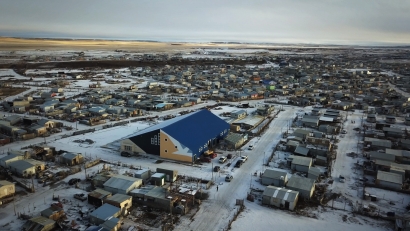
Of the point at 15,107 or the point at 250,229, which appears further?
the point at 15,107

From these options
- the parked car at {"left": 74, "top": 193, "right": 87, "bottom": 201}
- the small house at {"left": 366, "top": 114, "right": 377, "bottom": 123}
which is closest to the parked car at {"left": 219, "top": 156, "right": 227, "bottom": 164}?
the parked car at {"left": 74, "top": 193, "right": 87, "bottom": 201}

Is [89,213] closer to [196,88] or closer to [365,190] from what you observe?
[365,190]

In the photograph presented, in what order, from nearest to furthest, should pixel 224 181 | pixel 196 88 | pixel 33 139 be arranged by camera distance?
pixel 224 181 → pixel 33 139 → pixel 196 88

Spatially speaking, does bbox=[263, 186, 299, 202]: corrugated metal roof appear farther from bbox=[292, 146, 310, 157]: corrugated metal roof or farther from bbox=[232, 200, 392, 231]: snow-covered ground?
bbox=[292, 146, 310, 157]: corrugated metal roof

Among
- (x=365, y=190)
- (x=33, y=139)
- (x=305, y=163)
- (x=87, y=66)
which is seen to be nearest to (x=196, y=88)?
(x=33, y=139)

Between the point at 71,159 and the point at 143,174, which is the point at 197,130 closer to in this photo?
the point at 143,174

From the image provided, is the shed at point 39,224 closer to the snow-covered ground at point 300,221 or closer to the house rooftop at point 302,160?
the snow-covered ground at point 300,221

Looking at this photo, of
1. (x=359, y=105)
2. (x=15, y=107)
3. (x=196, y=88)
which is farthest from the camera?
(x=196, y=88)
